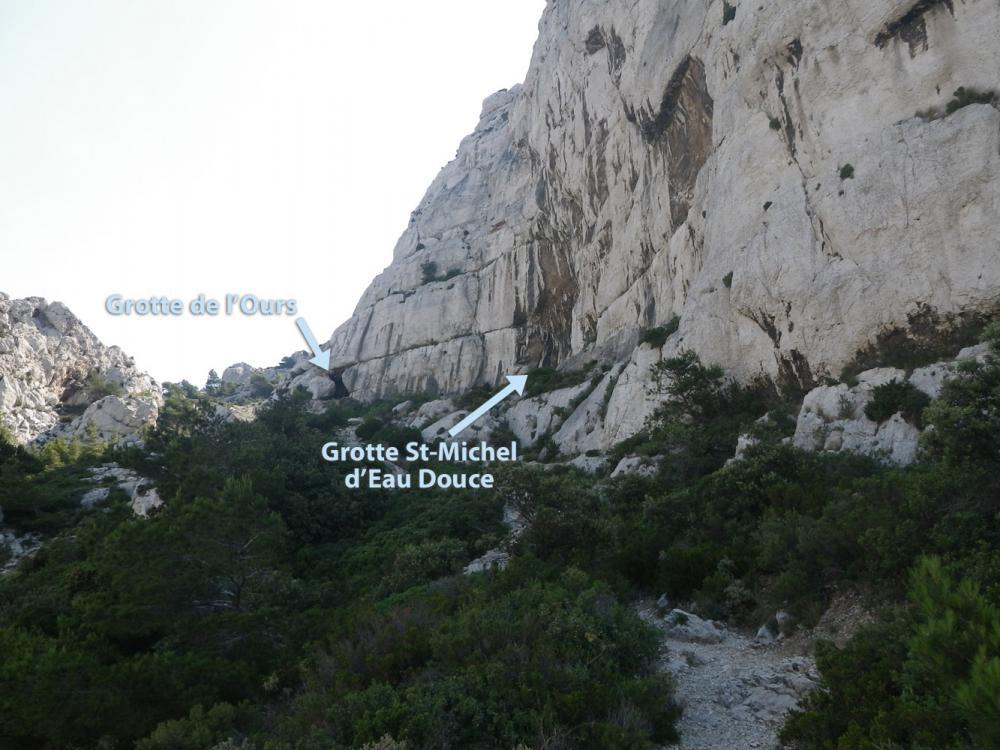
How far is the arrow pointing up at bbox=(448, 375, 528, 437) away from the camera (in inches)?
1784

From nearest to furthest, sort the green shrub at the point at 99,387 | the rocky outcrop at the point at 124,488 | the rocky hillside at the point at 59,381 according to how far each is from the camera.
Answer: the rocky outcrop at the point at 124,488, the rocky hillside at the point at 59,381, the green shrub at the point at 99,387

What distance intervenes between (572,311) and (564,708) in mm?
46849

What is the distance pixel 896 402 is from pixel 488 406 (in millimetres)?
32428

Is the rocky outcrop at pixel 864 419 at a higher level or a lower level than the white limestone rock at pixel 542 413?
lower

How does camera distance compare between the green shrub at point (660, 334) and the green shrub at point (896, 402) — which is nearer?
the green shrub at point (896, 402)

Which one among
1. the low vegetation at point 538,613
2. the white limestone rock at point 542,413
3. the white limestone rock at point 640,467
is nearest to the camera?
the low vegetation at point 538,613

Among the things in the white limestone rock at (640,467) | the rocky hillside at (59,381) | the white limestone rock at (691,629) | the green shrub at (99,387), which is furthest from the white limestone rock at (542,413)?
the green shrub at (99,387)

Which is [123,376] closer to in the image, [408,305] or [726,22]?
[408,305]

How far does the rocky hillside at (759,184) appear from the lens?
1892 cm

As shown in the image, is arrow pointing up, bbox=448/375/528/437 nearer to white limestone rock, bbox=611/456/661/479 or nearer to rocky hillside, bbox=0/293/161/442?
white limestone rock, bbox=611/456/661/479

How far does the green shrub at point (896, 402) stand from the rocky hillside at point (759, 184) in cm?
243

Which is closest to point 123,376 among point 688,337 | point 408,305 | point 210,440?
point 408,305

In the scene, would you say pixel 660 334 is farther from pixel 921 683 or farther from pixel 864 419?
pixel 921 683

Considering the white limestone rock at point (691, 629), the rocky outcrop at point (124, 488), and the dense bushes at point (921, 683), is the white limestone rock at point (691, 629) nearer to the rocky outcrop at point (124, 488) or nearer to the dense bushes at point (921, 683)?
the dense bushes at point (921, 683)
